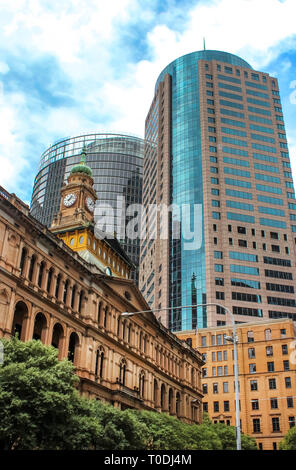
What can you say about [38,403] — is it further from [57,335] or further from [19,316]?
[57,335]

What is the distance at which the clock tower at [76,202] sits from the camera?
64.9 metres

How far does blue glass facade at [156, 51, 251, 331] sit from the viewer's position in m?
118

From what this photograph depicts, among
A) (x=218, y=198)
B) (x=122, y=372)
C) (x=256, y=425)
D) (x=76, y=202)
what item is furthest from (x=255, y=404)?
(x=76, y=202)

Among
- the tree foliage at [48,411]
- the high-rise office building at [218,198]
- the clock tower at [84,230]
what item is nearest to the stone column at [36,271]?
the tree foliage at [48,411]

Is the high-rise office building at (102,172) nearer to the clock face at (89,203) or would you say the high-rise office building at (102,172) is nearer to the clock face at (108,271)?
the clock face at (89,203)

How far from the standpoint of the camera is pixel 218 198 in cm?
12781

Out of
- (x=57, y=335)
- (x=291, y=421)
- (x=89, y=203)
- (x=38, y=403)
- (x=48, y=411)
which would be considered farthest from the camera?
(x=291, y=421)

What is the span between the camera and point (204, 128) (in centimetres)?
13625

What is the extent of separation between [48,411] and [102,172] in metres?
141

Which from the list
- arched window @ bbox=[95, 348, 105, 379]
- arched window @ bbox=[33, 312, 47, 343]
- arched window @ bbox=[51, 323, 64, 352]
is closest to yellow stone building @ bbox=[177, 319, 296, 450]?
arched window @ bbox=[95, 348, 105, 379]

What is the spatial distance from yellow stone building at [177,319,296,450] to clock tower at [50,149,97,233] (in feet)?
155

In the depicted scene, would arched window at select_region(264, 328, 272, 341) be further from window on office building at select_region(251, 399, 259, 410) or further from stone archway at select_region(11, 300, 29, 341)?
stone archway at select_region(11, 300, 29, 341)

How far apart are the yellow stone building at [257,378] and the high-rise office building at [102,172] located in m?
61.3
